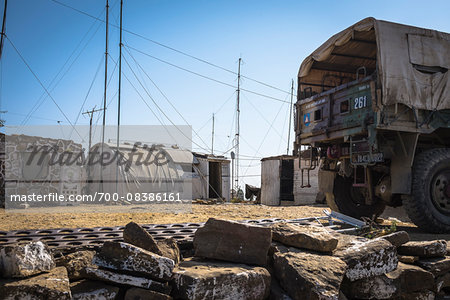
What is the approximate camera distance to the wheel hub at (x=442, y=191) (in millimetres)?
6344

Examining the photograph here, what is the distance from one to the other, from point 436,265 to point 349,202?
4121 millimetres

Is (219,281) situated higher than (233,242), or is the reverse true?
(233,242)

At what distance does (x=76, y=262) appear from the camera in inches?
114

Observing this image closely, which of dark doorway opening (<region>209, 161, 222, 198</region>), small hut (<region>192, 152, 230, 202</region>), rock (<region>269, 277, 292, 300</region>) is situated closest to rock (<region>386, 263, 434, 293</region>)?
rock (<region>269, 277, 292, 300</region>)

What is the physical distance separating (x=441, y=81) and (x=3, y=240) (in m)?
7.11

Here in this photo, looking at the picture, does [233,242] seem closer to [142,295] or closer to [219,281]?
[219,281]

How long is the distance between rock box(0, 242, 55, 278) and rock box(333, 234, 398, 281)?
8.26ft

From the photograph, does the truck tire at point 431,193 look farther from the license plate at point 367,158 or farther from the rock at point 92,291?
the rock at point 92,291

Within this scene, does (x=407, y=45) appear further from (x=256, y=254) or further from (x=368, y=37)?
(x=256, y=254)

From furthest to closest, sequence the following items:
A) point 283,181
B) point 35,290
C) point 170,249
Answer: point 283,181 < point 170,249 < point 35,290

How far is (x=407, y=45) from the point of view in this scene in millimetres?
6340

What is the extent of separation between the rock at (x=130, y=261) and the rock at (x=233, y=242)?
0.56 meters

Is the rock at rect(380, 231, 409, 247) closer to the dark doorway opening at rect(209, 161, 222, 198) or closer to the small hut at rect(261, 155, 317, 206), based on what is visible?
the small hut at rect(261, 155, 317, 206)

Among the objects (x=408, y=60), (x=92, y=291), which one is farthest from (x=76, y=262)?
(x=408, y=60)
